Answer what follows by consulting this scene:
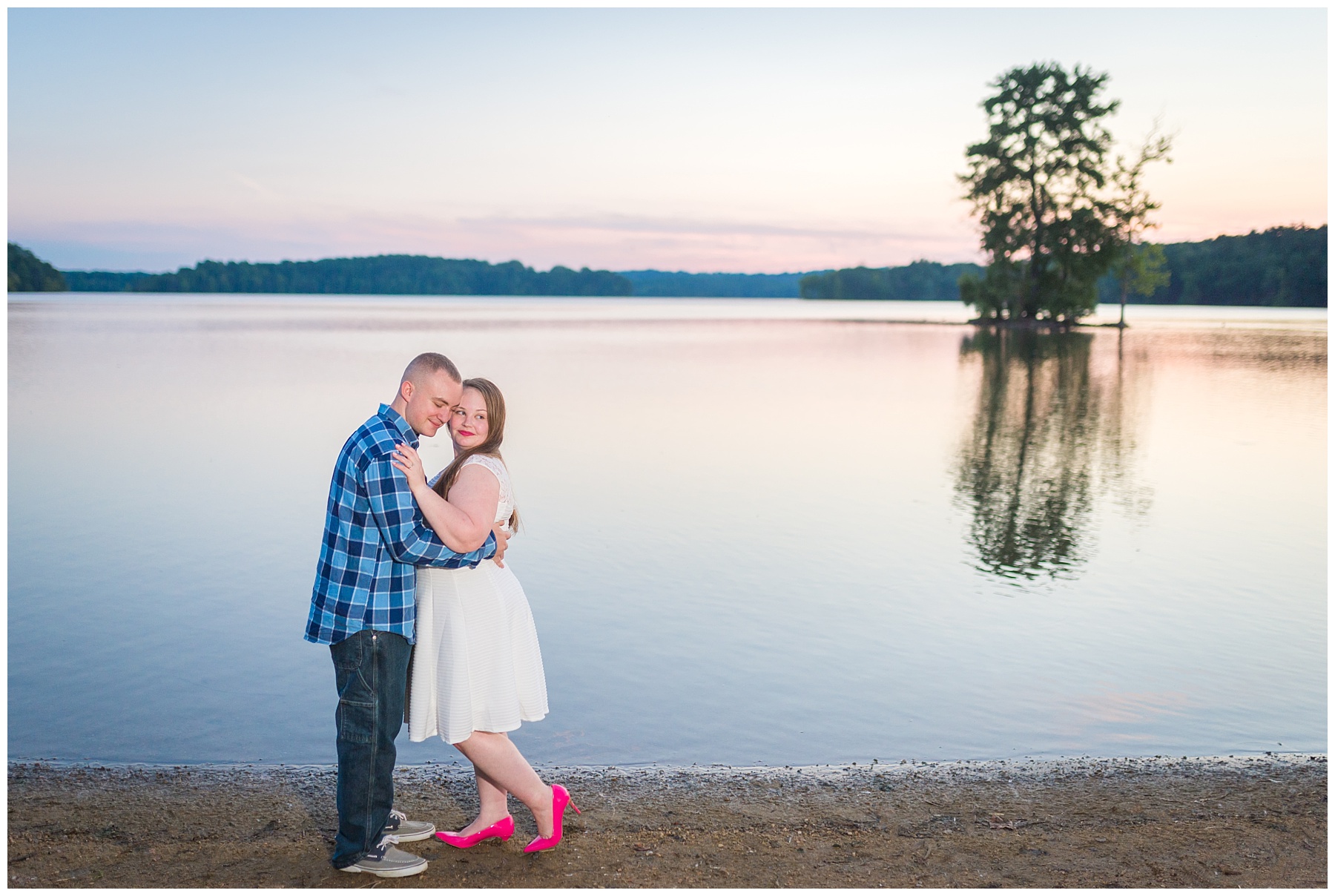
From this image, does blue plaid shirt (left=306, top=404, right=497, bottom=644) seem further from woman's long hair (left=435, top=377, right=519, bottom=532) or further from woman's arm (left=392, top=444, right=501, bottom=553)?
woman's long hair (left=435, top=377, right=519, bottom=532)

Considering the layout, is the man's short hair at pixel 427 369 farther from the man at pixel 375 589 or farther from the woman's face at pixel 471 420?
the woman's face at pixel 471 420

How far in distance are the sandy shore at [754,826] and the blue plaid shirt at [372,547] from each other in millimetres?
923

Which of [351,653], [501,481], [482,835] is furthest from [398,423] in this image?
[482,835]

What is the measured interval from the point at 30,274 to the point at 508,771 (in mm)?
148913

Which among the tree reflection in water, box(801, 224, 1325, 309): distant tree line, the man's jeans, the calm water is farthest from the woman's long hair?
box(801, 224, 1325, 309): distant tree line

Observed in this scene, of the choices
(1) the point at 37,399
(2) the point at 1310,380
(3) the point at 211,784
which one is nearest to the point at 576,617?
(3) the point at 211,784

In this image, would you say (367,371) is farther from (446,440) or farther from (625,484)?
(625,484)

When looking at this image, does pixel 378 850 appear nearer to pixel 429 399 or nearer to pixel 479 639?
pixel 479 639

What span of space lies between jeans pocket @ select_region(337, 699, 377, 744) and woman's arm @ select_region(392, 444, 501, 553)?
0.62m

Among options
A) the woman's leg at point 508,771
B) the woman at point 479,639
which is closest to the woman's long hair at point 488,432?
the woman at point 479,639

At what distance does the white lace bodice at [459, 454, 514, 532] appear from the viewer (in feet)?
12.7

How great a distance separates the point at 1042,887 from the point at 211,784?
3344 millimetres

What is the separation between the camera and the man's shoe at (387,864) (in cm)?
387

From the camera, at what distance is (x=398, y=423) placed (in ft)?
12.3
